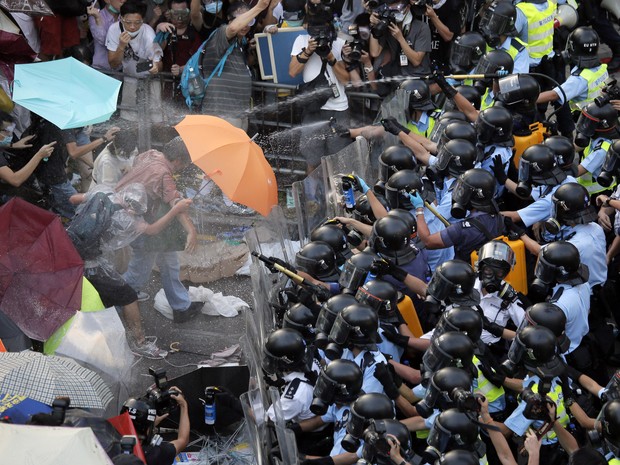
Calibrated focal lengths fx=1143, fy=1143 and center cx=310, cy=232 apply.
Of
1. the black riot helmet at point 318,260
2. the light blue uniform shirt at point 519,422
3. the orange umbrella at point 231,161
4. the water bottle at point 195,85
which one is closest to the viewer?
the light blue uniform shirt at point 519,422

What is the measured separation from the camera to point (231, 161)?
9.52 meters

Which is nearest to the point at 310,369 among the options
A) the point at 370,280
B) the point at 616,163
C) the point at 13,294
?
the point at 370,280

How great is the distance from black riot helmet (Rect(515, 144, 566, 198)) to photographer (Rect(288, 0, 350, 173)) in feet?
7.72

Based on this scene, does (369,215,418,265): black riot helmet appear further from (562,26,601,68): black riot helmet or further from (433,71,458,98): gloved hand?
(562,26,601,68): black riot helmet

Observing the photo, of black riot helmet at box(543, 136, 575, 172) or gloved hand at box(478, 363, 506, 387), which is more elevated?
black riot helmet at box(543, 136, 575, 172)

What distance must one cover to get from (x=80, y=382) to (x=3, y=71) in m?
4.74

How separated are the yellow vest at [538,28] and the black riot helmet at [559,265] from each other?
3.79 metres

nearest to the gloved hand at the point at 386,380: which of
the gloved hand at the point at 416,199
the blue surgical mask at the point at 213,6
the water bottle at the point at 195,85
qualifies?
the gloved hand at the point at 416,199

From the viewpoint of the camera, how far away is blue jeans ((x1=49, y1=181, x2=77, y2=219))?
1069 cm

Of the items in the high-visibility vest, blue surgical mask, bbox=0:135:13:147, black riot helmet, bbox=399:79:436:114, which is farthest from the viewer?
black riot helmet, bbox=399:79:436:114

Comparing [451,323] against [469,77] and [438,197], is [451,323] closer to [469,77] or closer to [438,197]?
[438,197]

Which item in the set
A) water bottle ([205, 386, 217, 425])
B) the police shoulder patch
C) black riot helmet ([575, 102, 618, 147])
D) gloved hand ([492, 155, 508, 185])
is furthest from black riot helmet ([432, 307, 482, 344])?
black riot helmet ([575, 102, 618, 147])

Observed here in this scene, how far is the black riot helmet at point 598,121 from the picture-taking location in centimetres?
952

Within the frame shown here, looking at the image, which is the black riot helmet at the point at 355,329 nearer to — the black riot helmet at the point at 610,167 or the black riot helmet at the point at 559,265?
the black riot helmet at the point at 559,265
